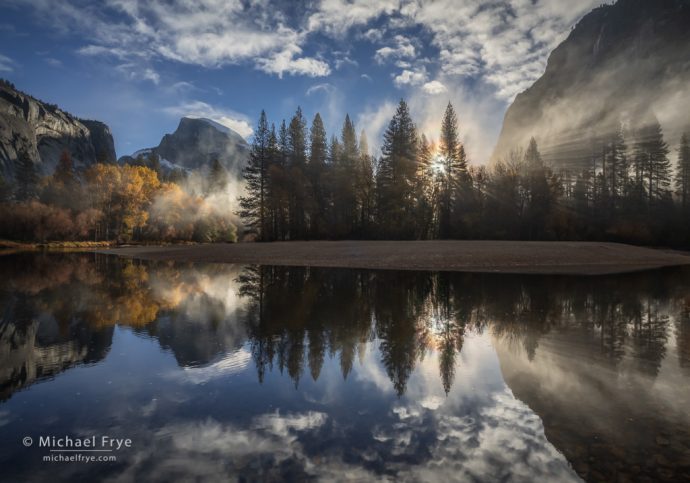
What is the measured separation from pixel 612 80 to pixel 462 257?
161m

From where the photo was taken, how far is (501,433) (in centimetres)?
424

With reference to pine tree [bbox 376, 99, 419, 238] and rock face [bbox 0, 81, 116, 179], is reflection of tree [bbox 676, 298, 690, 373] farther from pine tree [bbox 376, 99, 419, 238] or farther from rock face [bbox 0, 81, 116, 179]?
rock face [bbox 0, 81, 116, 179]

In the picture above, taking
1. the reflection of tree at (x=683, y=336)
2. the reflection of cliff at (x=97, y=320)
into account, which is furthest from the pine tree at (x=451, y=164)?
the reflection of cliff at (x=97, y=320)

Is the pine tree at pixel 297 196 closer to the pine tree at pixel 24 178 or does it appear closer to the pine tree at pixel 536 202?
the pine tree at pixel 536 202

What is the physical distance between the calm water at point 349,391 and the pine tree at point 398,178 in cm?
3893

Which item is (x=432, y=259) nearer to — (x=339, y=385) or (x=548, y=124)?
(x=339, y=385)

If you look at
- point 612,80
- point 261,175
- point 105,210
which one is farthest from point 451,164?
point 612,80

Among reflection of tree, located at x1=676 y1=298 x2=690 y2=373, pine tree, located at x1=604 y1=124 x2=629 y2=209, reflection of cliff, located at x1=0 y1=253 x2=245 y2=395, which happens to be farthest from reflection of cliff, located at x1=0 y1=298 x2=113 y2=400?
pine tree, located at x1=604 y1=124 x2=629 y2=209

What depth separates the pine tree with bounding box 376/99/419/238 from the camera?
50312 millimetres

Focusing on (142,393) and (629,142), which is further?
(629,142)

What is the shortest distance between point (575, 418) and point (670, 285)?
19582 millimetres

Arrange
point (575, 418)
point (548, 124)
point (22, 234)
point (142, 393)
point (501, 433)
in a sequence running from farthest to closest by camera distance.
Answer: point (548, 124)
point (22, 234)
point (142, 393)
point (575, 418)
point (501, 433)

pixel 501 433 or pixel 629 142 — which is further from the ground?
pixel 629 142

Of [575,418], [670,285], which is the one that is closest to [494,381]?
[575,418]
